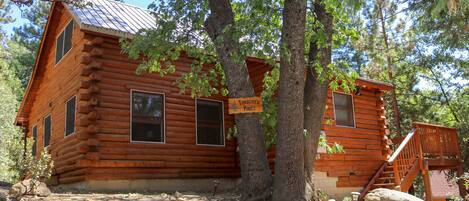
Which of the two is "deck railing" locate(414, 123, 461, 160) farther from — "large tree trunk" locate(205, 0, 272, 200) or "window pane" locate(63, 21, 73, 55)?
"window pane" locate(63, 21, 73, 55)

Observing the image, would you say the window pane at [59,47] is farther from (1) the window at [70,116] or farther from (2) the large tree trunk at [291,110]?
(2) the large tree trunk at [291,110]

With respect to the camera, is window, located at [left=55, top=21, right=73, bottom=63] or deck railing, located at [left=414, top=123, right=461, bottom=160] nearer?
window, located at [left=55, top=21, right=73, bottom=63]

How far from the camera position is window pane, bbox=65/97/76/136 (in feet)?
40.5

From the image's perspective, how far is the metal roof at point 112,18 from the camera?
11.2 meters

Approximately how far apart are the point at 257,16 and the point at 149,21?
24.0ft

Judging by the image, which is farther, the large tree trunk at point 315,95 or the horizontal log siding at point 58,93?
the horizontal log siding at point 58,93

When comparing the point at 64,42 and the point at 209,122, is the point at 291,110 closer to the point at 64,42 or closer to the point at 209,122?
the point at 209,122

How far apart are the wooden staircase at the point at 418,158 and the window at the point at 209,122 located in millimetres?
4470

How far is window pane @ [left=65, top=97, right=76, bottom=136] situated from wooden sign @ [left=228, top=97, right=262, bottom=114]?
259 inches

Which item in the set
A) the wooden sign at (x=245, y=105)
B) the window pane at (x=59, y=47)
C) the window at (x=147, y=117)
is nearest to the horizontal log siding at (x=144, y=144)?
the window at (x=147, y=117)

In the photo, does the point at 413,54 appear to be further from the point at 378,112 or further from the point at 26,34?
the point at 26,34

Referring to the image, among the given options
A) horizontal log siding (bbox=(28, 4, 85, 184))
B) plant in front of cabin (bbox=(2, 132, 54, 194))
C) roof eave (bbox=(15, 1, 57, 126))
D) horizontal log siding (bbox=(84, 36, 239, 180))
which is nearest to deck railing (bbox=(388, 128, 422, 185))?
horizontal log siding (bbox=(84, 36, 239, 180))

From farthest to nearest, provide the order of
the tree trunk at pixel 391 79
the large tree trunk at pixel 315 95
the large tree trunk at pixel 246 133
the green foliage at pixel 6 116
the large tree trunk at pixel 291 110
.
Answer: the green foliage at pixel 6 116 < the tree trunk at pixel 391 79 < the large tree trunk at pixel 315 95 < the large tree trunk at pixel 246 133 < the large tree trunk at pixel 291 110

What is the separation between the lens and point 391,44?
2212cm
